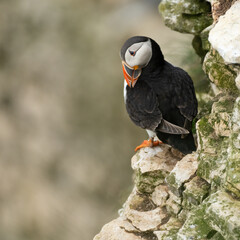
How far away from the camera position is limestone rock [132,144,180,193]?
3861 millimetres

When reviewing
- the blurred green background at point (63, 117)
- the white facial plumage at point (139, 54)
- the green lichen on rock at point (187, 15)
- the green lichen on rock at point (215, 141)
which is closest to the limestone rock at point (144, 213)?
the green lichen on rock at point (215, 141)

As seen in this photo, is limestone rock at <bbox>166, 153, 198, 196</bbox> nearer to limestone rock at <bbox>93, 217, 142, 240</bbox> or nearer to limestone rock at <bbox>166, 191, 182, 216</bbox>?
limestone rock at <bbox>166, 191, 182, 216</bbox>

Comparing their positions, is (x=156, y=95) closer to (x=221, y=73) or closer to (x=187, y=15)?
(x=221, y=73)

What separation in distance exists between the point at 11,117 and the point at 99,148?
309cm

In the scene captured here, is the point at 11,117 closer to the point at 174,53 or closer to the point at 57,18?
the point at 57,18

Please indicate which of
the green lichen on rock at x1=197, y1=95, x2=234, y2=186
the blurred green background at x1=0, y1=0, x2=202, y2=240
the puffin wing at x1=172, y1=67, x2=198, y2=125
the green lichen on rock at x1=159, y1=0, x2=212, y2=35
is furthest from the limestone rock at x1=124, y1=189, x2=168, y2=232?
the blurred green background at x1=0, y1=0, x2=202, y2=240

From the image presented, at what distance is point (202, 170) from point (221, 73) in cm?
70

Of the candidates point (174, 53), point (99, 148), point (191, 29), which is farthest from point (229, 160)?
point (99, 148)

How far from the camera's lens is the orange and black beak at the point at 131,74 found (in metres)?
3.80

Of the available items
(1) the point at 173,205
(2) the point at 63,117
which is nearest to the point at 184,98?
(1) the point at 173,205

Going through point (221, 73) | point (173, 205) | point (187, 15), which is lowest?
point (173, 205)

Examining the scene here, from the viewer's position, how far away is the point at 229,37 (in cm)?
283

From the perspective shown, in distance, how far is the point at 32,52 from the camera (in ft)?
50.4

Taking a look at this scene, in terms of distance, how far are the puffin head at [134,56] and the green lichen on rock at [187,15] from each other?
0.76m
